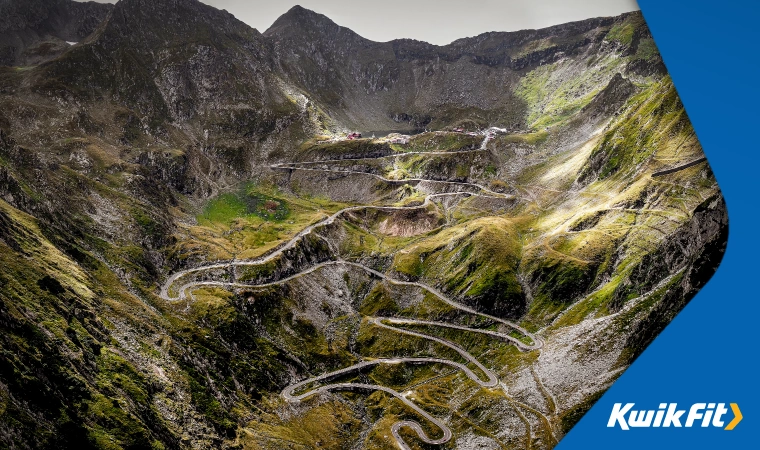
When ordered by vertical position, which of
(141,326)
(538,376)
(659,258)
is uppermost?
(659,258)

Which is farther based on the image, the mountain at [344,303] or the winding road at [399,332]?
the winding road at [399,332]

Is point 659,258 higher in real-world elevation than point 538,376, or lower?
higher

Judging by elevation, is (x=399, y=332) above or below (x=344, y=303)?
above

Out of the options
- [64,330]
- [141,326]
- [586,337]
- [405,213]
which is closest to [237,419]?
[141,326]

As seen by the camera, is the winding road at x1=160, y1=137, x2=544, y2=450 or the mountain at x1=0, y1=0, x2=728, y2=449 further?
the winding road at x1=160, y1=137, x2=544, y2=450

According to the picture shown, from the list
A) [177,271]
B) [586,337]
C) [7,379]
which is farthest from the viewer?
[177,271]

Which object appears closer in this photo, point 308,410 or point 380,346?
point 308,410

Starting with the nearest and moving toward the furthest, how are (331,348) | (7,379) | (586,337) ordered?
(7,379)
(586,337)
(331,348)

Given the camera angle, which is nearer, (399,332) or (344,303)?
(399,332)

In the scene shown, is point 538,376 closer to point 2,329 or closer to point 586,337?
point 586,337

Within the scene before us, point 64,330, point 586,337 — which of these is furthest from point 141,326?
point 586,337
